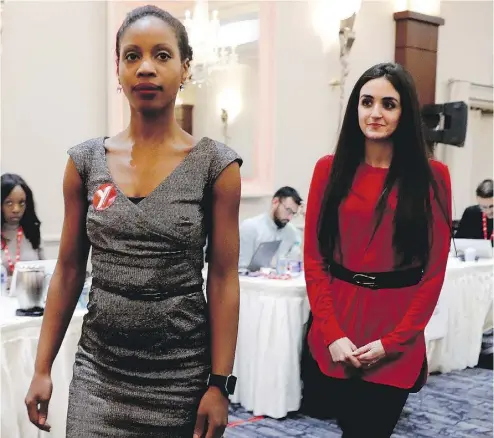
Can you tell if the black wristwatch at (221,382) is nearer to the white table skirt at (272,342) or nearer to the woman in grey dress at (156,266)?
the woman in grey dress at (156,266)

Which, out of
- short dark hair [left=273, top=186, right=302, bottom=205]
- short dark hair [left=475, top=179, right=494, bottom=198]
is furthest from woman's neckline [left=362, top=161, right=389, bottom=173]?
short dark hair [left=475, top=179, right=494, bottom=198]

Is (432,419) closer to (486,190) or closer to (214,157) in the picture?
(486,190)

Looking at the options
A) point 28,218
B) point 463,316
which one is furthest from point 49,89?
point 463,316

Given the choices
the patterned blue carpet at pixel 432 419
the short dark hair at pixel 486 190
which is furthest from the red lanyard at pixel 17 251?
the short dark hair at pixel 486 190

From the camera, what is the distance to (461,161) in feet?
22.8

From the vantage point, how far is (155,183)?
1033 mm

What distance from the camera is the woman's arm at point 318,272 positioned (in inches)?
63.1

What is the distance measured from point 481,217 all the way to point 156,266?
4587 millimetres

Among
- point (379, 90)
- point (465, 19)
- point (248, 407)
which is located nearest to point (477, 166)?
point (465, 19)

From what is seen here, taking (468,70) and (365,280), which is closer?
(365,280)

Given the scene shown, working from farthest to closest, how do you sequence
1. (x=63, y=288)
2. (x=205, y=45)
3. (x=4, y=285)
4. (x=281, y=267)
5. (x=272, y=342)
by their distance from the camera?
(x=205, y=45), (x=281, y=267), (x=272, y=342), (x=4, y=285), (x=63, y=288)

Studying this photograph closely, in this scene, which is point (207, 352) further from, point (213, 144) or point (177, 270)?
point (213, 144)

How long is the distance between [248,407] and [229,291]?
2.42m

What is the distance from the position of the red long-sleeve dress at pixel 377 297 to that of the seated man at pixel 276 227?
95.0 inches
